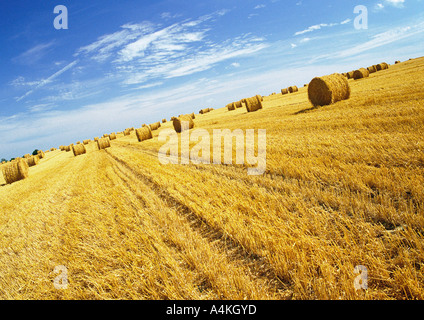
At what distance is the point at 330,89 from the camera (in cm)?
1361

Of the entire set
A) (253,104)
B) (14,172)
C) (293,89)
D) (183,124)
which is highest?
(293,89)

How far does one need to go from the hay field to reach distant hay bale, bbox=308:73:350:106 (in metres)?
8.45

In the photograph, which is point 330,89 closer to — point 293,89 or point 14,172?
point 14,172

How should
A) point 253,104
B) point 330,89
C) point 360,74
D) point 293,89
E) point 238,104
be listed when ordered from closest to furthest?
point 330,89, point 253,104, point 360,74, point 238,104, point 293,89

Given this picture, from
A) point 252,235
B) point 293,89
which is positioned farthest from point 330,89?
point 293,89

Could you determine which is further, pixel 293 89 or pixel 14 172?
pixel 293 89

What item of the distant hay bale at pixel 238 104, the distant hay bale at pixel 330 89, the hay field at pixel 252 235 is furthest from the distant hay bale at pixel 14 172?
the distant hay bale at pixel 238 104

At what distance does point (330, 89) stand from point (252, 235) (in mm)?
13650

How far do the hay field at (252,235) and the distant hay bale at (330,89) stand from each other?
8452 millimetres

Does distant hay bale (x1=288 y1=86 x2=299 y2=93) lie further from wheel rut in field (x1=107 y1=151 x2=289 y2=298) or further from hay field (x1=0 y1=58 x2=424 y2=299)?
wheel rut in field (x1=107 y1=151 x2=289 y2=298)

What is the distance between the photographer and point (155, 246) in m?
3.15

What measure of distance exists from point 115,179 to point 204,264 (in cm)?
666
